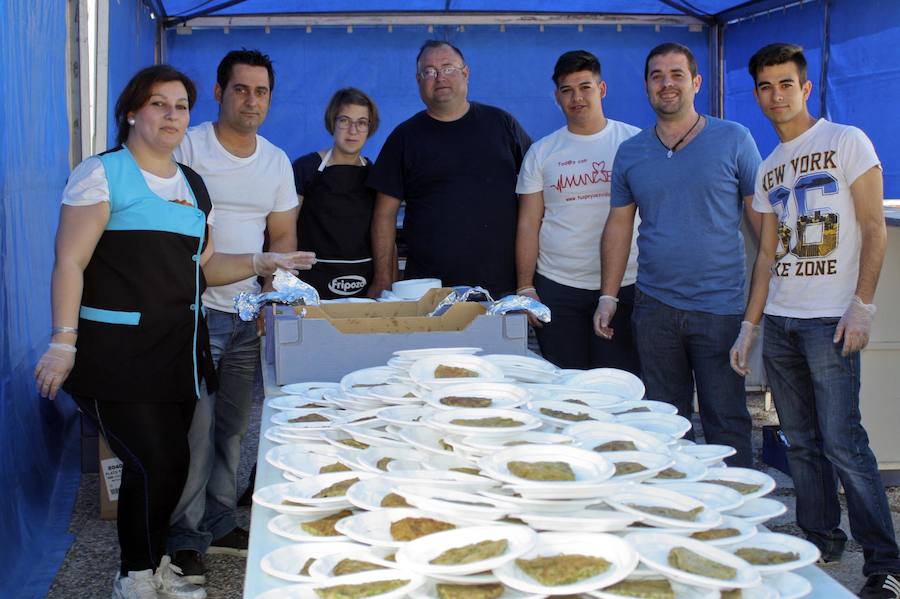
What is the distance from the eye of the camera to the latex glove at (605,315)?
11.3 feet

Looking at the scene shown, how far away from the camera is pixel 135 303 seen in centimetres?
259

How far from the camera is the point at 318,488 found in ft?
5.11

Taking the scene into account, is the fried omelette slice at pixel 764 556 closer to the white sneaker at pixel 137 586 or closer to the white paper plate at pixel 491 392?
the white paper plate at pixel 491 392

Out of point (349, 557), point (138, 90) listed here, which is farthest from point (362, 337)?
point (349, 557)

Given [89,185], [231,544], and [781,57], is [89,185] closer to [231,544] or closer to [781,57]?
→ [231,544]

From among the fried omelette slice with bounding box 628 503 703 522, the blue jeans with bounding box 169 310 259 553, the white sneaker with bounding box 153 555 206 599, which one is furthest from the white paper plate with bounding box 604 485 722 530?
the blue jeans with bounding box 169 310 259 553

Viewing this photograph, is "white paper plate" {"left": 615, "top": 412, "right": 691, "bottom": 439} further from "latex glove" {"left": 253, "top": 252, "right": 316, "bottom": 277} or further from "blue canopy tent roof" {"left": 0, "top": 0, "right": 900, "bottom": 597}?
"blue canopy tent roof" {"left": 0, "top": 0, "right": 900, "bottom": 597}

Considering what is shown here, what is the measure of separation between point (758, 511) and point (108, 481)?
9.65 feet

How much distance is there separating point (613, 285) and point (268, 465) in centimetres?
200

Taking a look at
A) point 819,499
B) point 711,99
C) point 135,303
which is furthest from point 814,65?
point 135,303

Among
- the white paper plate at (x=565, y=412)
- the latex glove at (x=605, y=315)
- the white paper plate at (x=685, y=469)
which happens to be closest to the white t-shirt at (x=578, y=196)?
the latex glove at (x=605, y=315)

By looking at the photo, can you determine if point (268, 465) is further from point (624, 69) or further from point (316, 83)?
point (624, 69)

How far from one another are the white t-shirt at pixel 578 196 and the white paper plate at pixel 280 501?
2.24 metres

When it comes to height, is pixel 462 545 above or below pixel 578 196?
below
